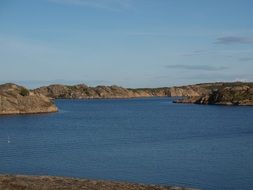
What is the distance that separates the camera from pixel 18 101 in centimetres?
18038

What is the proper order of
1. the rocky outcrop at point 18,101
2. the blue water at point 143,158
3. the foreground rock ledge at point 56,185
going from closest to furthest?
1. the foreground rock ledge at point 56,185
2. the blue water at point 143,158
3. the rocky outcrop at point 18,101

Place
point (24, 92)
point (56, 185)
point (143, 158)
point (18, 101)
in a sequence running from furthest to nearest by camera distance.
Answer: point (18, 101) < point (24, 92) < point (143, 158) < point (56, 185)

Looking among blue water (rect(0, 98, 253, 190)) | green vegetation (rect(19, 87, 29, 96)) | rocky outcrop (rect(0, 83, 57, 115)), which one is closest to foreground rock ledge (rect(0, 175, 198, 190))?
blue water (rect(0, 98, 253, 190))

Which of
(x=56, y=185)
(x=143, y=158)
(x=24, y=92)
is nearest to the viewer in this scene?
(x=56, y=185)

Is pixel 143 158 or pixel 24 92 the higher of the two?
pixel 24 92

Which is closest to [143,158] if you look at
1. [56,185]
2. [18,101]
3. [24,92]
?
[56,185]

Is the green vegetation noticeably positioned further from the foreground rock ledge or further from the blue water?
the foreground rock ledge

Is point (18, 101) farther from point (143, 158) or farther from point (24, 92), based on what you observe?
point (143, 158)

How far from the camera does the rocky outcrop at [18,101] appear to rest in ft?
576

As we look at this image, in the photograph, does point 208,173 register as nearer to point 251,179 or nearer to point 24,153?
point 251,179

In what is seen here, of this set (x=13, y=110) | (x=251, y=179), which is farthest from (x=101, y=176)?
(x=13, y=110)

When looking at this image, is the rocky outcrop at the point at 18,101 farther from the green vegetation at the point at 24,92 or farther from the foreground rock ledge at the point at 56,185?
the foreground rock ledge at the point at 56,185

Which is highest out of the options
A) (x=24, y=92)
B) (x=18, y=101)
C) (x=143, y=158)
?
(x=24, y=92)

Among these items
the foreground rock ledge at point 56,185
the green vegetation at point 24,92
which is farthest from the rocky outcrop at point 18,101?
the foreground rock ledge at point 56,185
